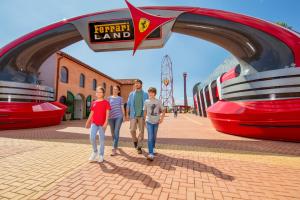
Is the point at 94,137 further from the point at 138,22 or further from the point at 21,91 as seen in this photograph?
the point at 21,91

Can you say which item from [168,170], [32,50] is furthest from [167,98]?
[168,170]

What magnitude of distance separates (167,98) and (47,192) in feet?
170

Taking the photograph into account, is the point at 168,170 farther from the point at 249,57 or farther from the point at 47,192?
the point at 249,57

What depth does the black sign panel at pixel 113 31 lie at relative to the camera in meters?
7.59

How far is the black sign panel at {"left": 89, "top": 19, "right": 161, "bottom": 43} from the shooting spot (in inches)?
299

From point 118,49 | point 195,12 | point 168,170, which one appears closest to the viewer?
point 168,170

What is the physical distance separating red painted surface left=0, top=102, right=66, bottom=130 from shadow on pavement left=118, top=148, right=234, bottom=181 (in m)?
7.52

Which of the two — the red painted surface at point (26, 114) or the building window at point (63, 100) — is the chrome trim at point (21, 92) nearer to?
the red painted surface at point (26, 114)

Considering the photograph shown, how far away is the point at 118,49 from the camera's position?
26.0 ft

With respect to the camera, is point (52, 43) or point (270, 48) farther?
point (52, 43)

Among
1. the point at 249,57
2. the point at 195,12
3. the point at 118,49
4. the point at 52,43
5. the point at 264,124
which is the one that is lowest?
the point at 264,124

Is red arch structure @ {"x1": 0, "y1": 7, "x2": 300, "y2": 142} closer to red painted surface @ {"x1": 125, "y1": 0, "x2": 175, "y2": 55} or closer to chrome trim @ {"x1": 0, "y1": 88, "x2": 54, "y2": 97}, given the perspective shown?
chrome trim @ {"x1": 0, "y1": 88, "x2": 54, "y2": 97}

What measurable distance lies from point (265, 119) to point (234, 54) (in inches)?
130

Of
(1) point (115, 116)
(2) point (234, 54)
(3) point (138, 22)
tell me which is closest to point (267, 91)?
(2) point (234, 54)
